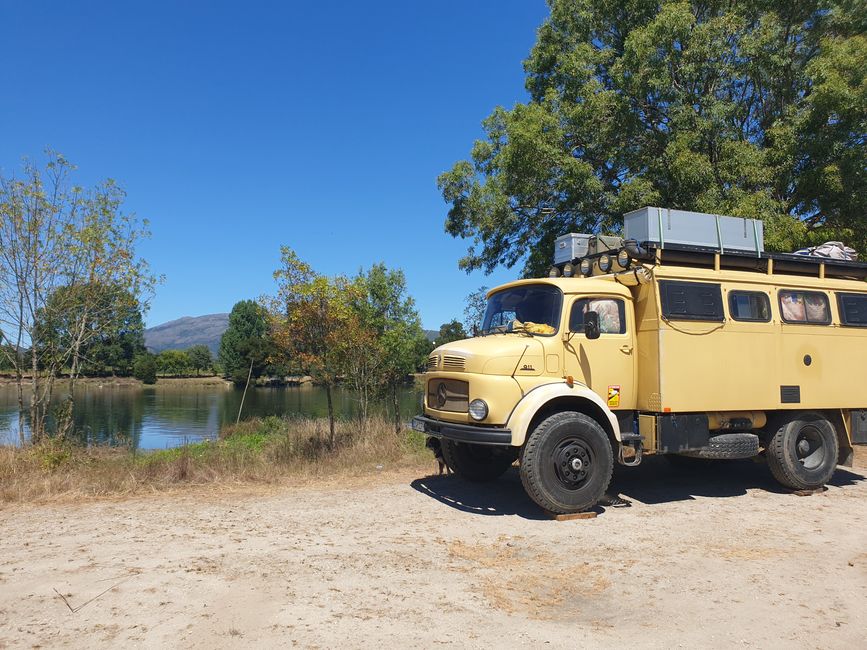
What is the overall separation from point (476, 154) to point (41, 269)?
10159 mm

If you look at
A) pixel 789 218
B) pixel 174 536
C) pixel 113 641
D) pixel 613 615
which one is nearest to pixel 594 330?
pixel 613 615

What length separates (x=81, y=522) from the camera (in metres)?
6.52

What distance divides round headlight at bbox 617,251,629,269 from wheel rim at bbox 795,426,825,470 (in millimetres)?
3591

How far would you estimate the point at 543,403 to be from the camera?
701cm

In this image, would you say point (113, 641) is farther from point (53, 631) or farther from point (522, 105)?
point (522, 105)

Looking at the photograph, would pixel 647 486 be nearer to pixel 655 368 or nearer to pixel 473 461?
pixel 655 368

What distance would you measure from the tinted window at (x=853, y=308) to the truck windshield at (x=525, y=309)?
465cm

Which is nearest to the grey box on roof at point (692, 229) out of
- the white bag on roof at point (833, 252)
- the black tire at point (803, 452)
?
the white bag on roof at point (833, 252)

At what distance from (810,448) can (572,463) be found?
420cm

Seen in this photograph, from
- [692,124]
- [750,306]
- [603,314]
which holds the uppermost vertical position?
[692,124]

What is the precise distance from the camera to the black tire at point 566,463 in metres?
6.93

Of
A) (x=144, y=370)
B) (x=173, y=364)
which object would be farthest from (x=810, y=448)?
(x=173, y=364)

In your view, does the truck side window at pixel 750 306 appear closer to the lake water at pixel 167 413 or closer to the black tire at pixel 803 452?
the black tire at pixel 803 452

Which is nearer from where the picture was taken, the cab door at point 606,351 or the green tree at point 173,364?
the cab door at point 606,351
